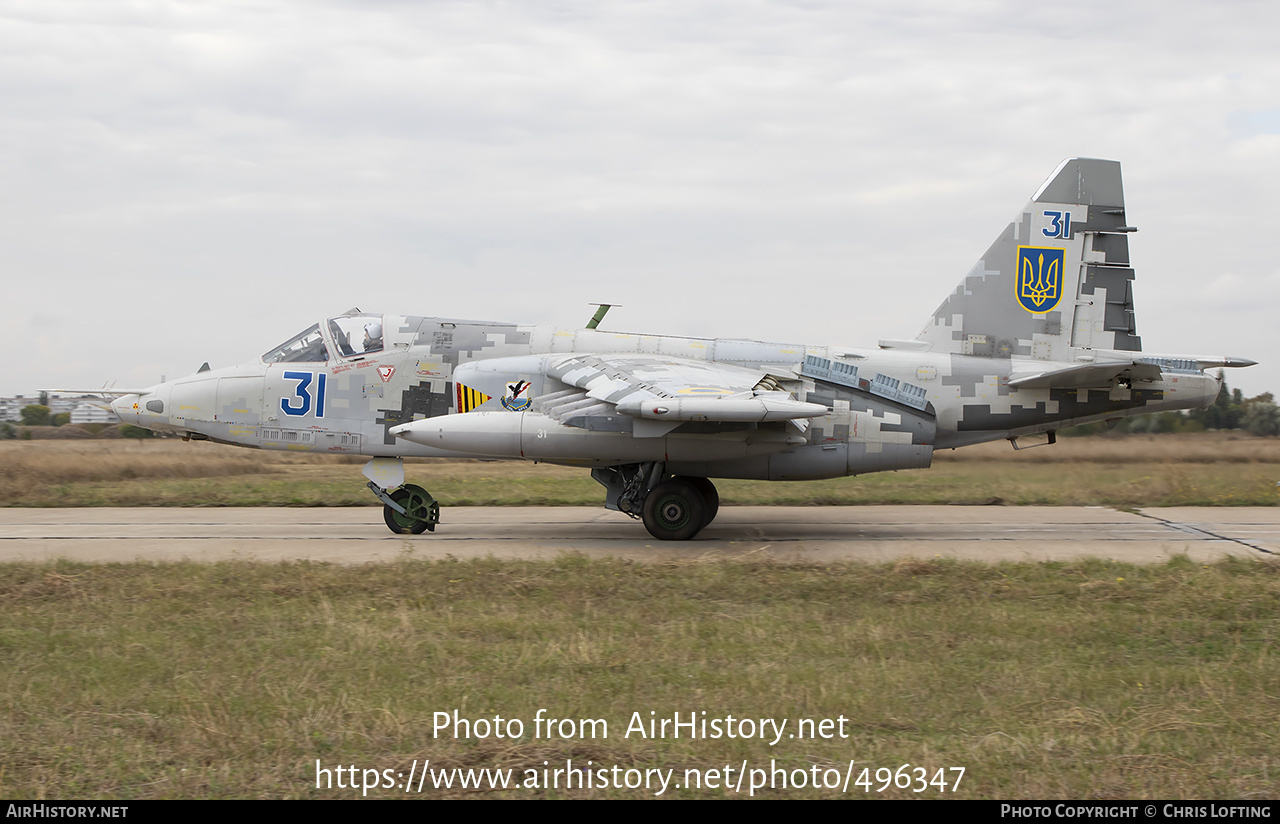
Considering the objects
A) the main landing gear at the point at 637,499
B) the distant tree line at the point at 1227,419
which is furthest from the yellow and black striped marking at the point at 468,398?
the distant tree line at the point at 1227,419

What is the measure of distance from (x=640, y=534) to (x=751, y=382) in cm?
276

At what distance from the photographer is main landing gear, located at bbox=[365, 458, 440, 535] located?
44.6 feet

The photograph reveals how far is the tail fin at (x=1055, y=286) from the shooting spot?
14242 mm

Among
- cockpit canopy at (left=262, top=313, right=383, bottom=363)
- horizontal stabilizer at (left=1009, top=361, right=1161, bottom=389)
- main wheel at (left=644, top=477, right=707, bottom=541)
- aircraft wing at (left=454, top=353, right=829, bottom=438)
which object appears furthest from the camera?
cockpit canopy at (left=262, top=313, right=383, bottom=363)

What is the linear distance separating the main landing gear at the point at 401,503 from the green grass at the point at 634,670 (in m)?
3.61

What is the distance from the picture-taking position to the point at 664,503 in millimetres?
13055

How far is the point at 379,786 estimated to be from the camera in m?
4.42

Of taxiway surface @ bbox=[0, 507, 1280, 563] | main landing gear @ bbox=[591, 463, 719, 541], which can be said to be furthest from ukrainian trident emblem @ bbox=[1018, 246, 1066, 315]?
main landing gear @ bbox=[591, 463, 719, 541]

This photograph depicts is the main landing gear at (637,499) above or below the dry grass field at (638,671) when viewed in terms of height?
above

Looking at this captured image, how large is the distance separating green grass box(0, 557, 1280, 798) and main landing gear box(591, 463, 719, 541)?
2981 millimetres

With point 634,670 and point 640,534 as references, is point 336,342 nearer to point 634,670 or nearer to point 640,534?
point 640,534

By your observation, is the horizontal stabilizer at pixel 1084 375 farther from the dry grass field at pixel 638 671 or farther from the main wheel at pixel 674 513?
the main wheel at pixel 674 513

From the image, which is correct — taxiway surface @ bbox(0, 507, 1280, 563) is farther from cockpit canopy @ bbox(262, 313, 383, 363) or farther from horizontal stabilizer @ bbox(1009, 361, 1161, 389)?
cockpit canopy @ bbox(262, 313, 383, 363)

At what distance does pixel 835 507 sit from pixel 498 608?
1055 cm
